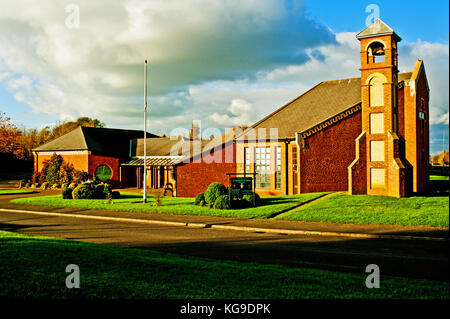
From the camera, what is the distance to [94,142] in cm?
4709

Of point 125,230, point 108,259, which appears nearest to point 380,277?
point 108,259

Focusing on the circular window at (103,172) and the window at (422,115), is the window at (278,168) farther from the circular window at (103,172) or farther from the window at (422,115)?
the circular window at (103,172)

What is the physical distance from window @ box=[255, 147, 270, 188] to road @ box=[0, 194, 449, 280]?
13.5 meters

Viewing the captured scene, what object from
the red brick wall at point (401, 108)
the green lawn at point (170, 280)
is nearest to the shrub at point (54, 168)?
the red brick wall at point (401, 108)

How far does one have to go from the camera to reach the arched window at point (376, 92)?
24.1 m

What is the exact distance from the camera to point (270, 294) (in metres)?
6.84

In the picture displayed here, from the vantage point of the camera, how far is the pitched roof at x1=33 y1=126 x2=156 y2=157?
45.9m

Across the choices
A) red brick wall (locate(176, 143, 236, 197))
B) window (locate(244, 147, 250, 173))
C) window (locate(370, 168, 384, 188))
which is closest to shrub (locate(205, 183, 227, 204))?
A: window (locate(244, 147, 250, 173))

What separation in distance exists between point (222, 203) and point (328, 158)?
9.60 metres

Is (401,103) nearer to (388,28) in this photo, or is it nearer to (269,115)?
(388,28)

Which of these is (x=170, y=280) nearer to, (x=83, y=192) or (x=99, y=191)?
(x=83, y=192)

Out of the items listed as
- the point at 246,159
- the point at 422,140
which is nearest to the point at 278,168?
the point at 246,159
